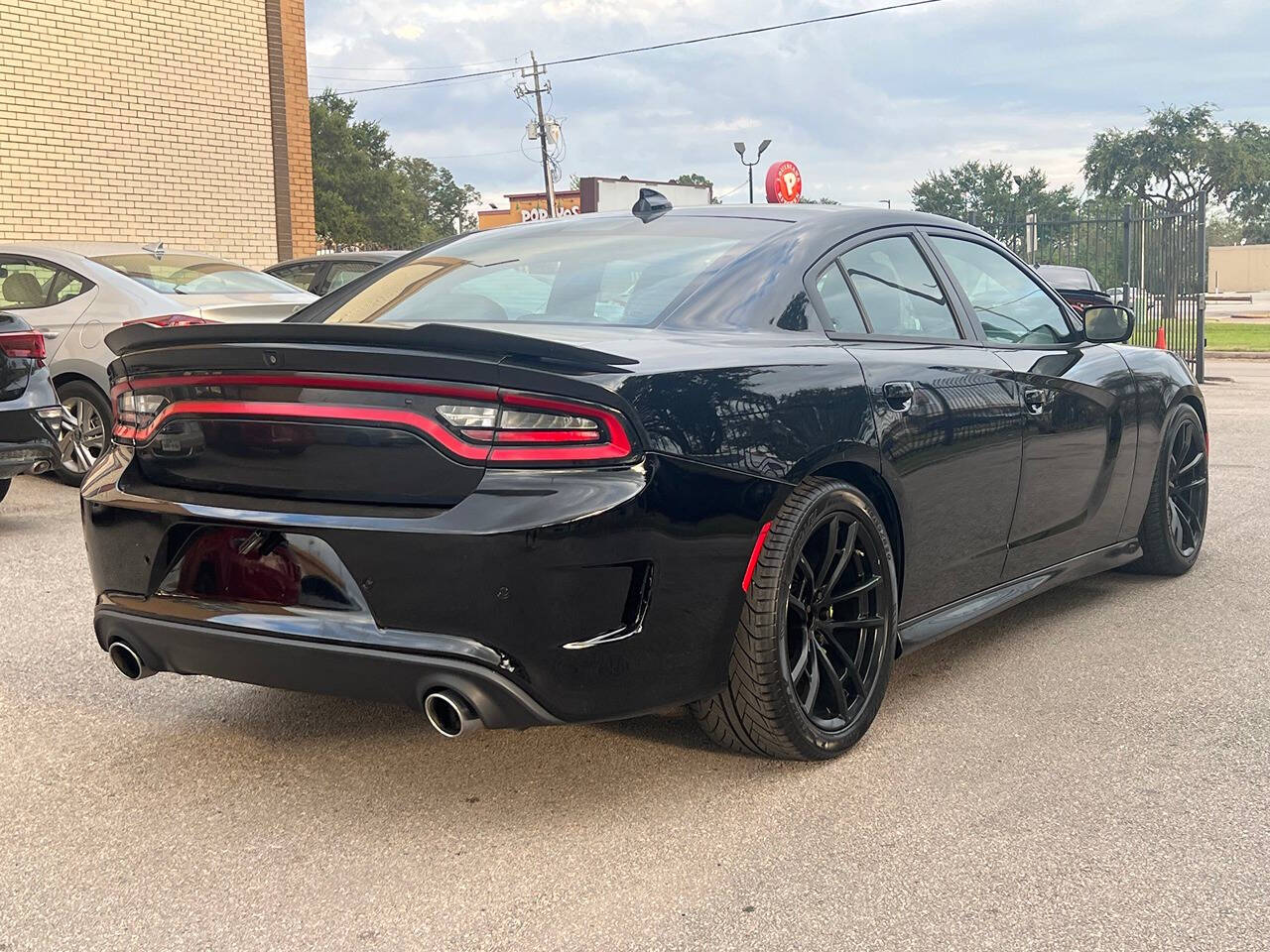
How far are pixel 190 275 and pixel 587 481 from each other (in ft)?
23.1

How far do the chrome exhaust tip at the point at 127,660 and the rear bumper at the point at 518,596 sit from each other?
16cm

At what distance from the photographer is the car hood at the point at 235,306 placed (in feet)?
27.8

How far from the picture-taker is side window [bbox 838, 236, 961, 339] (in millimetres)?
4160

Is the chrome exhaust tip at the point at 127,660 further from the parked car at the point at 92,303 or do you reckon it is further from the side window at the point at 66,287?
the side window at the point at 66,287

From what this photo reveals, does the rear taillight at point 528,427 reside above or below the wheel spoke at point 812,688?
above

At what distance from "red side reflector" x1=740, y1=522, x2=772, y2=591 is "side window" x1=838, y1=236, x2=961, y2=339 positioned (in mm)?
980

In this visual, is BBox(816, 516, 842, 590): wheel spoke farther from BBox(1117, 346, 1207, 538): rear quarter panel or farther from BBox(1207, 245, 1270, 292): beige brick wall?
BBox(1207, 245, 1270, 292): beige brick wall

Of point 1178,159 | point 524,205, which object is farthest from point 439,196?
point 1178,159

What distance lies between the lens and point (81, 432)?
8680 mm

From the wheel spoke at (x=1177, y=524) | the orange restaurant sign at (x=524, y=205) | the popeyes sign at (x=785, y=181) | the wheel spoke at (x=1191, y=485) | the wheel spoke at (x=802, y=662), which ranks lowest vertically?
the wheel spoke at (x=1177, y=524)

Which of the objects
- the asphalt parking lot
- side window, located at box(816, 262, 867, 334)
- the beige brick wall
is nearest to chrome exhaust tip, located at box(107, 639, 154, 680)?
the asphalt parking lot

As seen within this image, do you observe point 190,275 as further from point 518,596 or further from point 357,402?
point 518,596

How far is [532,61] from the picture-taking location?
57281 mm

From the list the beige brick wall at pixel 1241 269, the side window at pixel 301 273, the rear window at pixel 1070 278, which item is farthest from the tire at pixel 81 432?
the beige brick wall at pixel 1241 269
